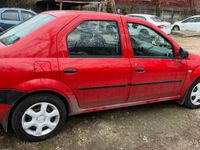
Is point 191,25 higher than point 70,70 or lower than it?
lower

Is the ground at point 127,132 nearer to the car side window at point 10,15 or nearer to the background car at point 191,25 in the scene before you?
the car side window at point 10,15

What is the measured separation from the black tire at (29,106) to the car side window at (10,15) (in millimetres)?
8488

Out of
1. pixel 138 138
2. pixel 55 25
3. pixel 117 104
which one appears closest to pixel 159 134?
pixel 138 138

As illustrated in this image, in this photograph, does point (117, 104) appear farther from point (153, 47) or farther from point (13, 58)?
point (13, 58)

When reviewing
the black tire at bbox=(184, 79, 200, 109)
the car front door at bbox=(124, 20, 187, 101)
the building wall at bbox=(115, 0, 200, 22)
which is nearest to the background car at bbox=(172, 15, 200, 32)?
the building wall at bbox=(115, 0, 200, 22)

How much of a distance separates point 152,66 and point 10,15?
8.53 meters

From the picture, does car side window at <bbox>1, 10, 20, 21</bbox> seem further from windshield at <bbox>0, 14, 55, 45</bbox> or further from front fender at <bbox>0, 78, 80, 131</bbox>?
front fender at <bbox>0, 78, 80, 131</bbox>

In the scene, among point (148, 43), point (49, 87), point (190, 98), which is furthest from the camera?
point (190, 98)

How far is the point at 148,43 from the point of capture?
4.16 m

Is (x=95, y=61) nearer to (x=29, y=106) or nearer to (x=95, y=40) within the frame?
(x=95, y=40)

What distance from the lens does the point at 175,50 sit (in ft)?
14.3

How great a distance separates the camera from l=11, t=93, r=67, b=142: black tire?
3.21m

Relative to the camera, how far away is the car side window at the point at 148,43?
3.96 m

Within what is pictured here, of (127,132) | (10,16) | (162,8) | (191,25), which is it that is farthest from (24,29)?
(162,8)
